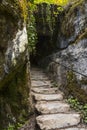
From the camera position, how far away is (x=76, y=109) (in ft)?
22.1

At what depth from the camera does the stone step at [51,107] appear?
6.50 m

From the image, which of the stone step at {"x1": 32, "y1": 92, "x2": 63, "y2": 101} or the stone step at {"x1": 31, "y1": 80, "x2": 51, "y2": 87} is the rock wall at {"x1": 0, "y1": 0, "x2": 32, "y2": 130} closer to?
the stone step at {"x1": 32, "y1": 92, "x2": 63, "y2": 101}

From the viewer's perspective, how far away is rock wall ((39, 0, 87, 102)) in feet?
23.4

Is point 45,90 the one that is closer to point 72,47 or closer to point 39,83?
point 39,83

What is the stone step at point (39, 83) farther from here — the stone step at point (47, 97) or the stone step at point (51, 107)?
the stone step at point (51, 107)

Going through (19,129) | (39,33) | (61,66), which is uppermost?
(39,33)

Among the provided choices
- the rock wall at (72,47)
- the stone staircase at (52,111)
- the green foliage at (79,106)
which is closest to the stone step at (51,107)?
the stone staircase at (52,111)

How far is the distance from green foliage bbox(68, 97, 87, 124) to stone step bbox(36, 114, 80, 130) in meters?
0.18

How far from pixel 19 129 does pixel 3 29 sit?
2.46 meters

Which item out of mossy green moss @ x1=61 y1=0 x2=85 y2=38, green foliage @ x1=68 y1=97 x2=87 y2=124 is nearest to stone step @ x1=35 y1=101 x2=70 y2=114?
green foliage @ x1=68 y1=97 x2=87 y2=124

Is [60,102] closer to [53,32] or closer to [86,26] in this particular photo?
[86,26]

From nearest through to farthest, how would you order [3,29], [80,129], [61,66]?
1. [3,29]
2. [80,129]
3. [61,66]

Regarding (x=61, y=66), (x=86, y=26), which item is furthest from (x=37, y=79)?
(x=86, y=26)

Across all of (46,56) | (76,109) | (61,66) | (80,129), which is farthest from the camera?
(46,56)
